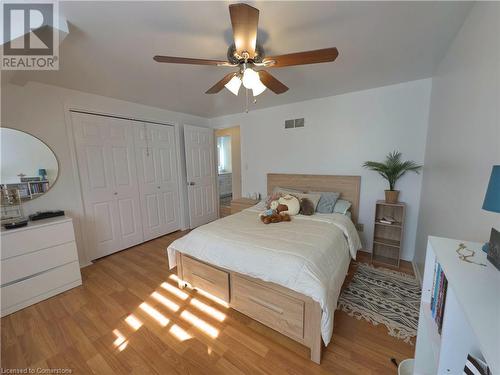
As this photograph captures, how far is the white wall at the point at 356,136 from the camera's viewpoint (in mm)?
2418

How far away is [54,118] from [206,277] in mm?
2667

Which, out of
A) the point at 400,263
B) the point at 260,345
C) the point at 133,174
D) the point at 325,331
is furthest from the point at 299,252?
the point at 133,174

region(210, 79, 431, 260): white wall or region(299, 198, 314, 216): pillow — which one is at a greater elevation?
region(210, 79, 431, 260): white wall

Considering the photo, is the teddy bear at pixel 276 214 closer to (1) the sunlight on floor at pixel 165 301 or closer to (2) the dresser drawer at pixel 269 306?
(2) the dresser drawer at pixel 269 306

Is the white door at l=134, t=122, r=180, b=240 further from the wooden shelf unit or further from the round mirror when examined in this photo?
the wooden shelf unit

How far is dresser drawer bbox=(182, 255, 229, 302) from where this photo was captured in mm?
1741

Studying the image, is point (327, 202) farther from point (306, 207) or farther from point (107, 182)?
point (107, 182)

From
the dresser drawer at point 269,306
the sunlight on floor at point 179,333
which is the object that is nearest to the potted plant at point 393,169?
the dresser drawer at point 269,306

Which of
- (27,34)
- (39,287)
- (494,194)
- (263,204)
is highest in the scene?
(27,34)

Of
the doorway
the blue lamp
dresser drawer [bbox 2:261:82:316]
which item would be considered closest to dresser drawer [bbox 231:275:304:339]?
the blue lamp

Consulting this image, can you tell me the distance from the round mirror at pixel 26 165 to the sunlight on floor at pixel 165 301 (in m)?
1.85

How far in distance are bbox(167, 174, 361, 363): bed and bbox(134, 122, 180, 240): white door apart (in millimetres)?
1624

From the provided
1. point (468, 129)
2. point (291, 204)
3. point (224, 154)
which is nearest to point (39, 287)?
point (291, 204)

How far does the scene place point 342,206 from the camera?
2.63m
